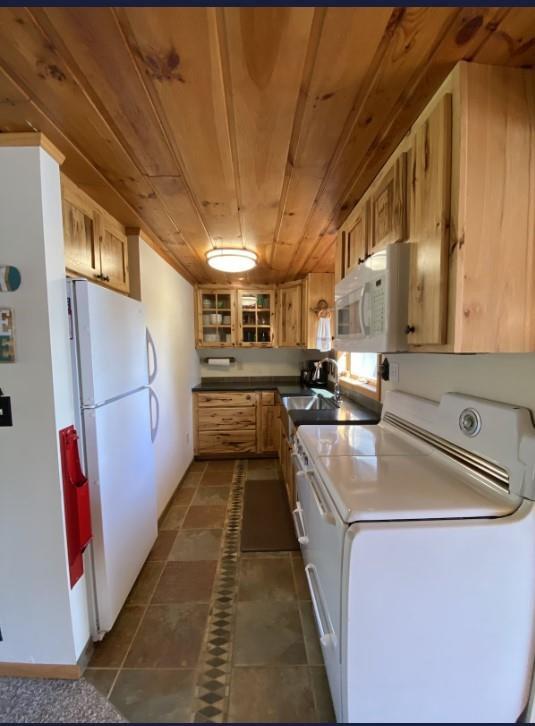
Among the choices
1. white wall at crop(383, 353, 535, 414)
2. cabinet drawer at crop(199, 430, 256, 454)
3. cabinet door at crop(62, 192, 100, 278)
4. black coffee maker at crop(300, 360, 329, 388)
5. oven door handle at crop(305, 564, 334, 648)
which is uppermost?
cabinet door at crop(62, 192, 100, 278)

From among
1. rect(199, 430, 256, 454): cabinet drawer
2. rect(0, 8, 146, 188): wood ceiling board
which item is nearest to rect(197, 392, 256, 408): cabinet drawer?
rect(199, 430, 256, 454): cabinet drawer

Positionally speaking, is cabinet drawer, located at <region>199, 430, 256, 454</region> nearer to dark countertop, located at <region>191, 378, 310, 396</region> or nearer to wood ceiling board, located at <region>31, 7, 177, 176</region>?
dark countertop, located at <region>191, 378, 310, 396</region>

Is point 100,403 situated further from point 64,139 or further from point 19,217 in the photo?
point 64,139

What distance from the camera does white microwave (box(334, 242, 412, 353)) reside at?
3.78 feet

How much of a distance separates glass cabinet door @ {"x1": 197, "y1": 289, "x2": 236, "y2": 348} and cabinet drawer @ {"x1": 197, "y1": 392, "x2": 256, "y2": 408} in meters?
0.68

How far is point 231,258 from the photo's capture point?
232 cm

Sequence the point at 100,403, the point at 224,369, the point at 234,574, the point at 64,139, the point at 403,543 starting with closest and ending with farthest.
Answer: the point at 403,543 → the point at 64,139 → the point at 100,403 → the point at 234,574 → the point at 224,369

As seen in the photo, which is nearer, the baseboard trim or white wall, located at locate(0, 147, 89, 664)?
white wall, located at locate(0, 147, 89, 664)

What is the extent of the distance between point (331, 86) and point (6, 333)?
1477 millimetres

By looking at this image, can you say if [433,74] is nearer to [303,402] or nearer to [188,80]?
[188,80]

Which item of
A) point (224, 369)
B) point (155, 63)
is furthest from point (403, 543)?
point (224, 369)

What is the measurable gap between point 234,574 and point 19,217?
2.19m

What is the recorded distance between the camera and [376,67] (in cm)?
87

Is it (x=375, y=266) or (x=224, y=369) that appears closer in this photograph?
(x=375, y=266)
